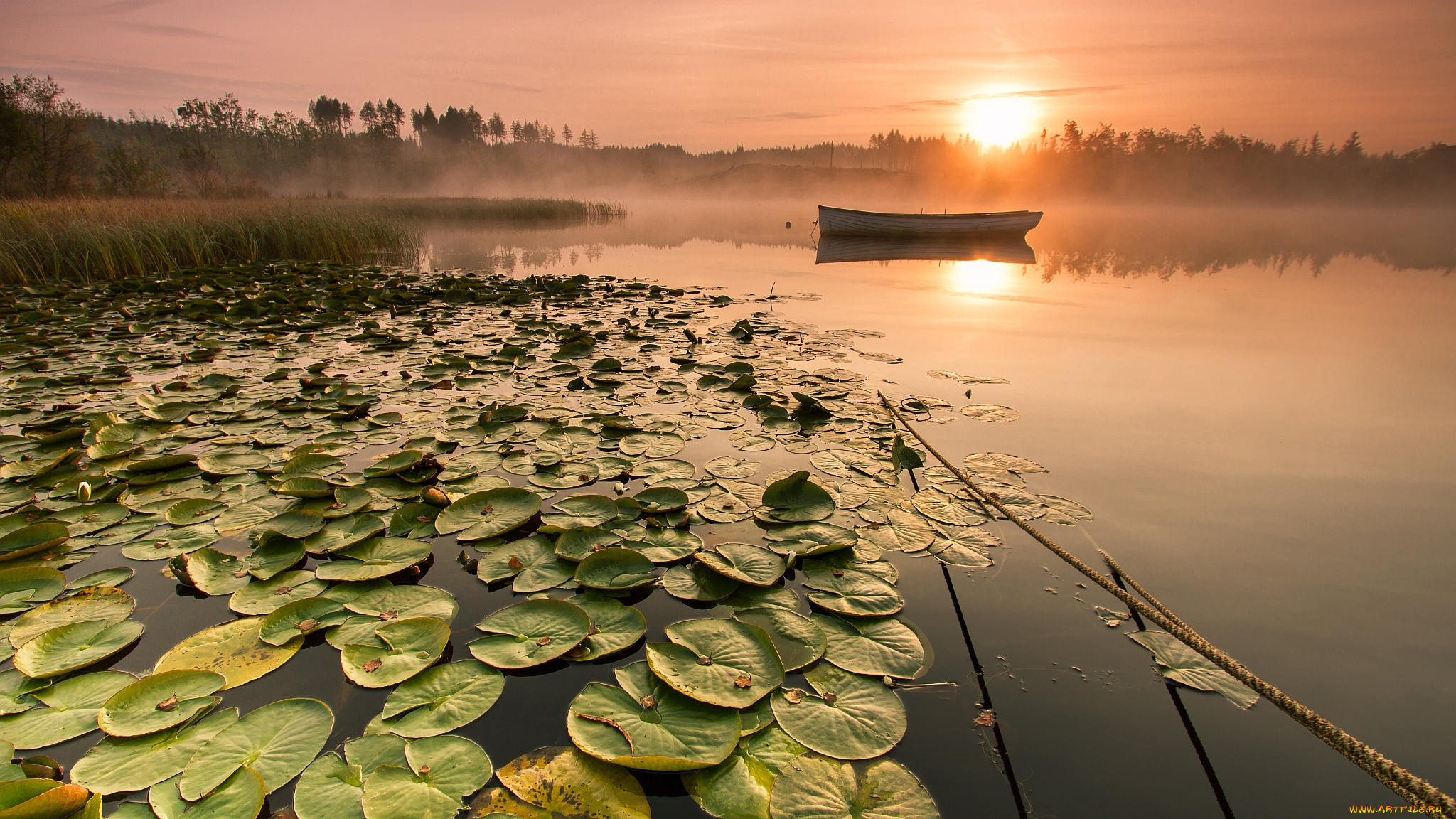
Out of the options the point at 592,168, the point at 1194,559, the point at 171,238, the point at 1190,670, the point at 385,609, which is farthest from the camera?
the point at 592,168

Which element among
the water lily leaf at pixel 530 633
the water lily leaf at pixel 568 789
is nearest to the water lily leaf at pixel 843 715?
the water lily leaf at pixel 568 789

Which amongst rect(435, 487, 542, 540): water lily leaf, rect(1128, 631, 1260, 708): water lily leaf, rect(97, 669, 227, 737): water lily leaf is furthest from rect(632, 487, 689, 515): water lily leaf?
rect(1128, 631, 1260, 708): water lily leaf

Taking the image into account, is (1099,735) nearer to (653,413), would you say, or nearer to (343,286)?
(653,413)

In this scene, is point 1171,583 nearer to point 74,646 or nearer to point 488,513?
point 488,513

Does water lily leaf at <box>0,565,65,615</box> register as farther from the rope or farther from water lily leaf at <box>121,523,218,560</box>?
the rope

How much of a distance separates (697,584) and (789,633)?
0.39 m

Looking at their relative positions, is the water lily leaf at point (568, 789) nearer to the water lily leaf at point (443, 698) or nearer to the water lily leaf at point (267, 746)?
the water lily leaf at point (443, 698)

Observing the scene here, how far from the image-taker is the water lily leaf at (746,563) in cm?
186

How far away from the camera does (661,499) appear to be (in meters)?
2.33

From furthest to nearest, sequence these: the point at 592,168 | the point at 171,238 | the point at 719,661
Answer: the point at 592,168
the point at 171,238
the point at 719,661

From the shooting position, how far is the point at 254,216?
11.2m

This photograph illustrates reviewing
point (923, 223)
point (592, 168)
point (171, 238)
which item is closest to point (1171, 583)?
point (171, 238)

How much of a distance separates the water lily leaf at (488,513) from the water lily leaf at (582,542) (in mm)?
231

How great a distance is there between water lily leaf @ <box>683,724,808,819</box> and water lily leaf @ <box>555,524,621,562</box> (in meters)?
0.88
